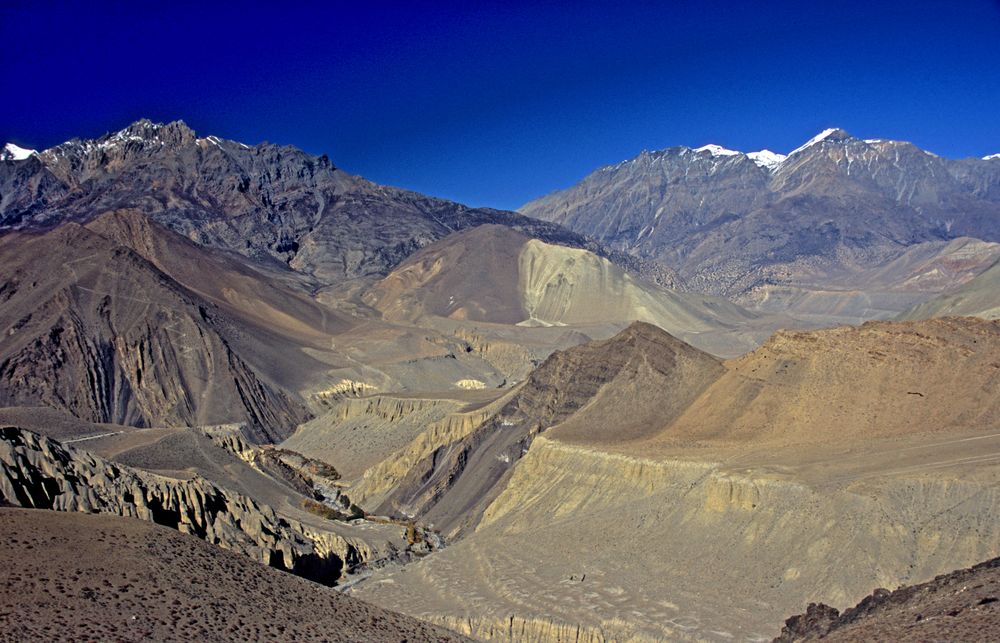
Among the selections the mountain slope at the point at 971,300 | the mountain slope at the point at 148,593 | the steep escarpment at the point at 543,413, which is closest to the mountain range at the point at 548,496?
the mountain slope at the point at 148,593

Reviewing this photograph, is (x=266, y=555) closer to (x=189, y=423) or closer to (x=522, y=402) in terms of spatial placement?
(x=522, y=402)

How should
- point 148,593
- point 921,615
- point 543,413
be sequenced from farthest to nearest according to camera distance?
point 543,413, point 148,593, point 921,615

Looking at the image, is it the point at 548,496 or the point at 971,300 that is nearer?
the point at 548,496

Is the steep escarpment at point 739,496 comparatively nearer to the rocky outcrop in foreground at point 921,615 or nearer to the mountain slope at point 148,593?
the rocky outcrop in foreground at point 921,615

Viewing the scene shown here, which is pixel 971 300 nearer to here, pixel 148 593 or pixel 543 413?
pixel 543 413

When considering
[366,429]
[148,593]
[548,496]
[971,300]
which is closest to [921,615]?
[148,593]

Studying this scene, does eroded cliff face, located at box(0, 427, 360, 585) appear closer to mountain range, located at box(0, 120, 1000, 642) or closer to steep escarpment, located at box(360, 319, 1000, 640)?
mountain range, located at box(0, 120, 1000, 642)
